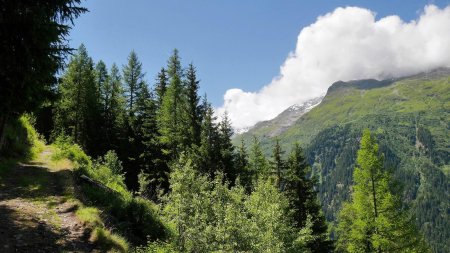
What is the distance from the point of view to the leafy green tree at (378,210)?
27.9m

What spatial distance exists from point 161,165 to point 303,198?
1682 centimetres

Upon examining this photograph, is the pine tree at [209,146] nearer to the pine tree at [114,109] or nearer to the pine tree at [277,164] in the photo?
the pine tree at [277,164]

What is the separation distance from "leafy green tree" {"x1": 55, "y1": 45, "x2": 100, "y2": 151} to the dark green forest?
13cm

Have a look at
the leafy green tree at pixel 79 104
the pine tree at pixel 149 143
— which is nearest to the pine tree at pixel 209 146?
the pine tree at pixel 149 143

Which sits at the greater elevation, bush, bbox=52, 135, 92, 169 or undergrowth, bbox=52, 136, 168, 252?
bush, bbox=52, 135, 92, 169

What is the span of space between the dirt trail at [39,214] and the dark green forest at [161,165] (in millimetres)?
501

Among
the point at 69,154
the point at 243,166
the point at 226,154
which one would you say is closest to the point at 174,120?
the point at 226,154

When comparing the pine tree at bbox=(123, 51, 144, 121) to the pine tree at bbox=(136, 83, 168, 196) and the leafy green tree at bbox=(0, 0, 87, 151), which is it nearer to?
the pine tree at bbox=(136, 83, 168, 196)

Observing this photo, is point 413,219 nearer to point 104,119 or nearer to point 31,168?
point 31,168

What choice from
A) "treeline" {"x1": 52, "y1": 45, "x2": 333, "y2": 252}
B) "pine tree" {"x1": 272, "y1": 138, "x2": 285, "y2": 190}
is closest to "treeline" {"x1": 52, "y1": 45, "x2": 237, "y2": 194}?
"treeline" {"x1": 52, "y1": 45, "x2": 333, "y2": 252}

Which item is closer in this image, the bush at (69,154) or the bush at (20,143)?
the bush at (20,143)

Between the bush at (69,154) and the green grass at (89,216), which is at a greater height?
the bush at (69,154)

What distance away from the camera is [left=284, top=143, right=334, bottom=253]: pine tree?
3919cm

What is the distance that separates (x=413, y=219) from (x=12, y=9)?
29677 millimetres
